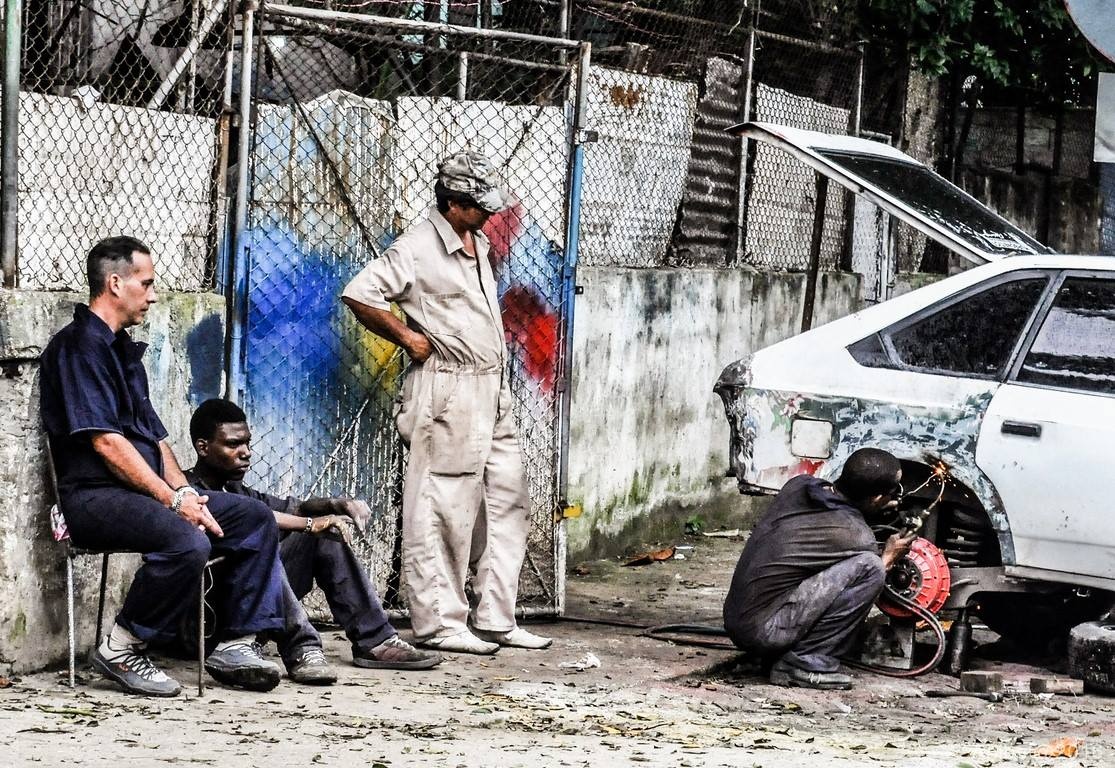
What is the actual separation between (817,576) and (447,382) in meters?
1.62

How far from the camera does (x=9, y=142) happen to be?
6.13 metres

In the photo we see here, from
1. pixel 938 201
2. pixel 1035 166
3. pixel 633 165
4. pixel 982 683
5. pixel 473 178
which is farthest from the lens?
pixel 1035 166

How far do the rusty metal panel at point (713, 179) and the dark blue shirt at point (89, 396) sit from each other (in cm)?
487

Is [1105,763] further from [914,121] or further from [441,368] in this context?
[914,121]

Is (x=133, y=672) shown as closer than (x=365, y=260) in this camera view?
Yes

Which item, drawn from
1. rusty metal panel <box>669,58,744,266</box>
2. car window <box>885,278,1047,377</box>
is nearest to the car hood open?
car window <box>885,278,1047,377</box>

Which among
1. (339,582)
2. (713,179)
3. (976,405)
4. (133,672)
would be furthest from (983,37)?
(133,672)

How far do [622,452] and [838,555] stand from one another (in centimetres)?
314

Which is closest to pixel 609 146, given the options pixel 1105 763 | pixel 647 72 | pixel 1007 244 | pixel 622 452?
pixel 647 72

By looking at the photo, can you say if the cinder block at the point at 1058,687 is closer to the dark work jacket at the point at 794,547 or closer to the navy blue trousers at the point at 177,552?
the dark work jacket at the point at 794,547

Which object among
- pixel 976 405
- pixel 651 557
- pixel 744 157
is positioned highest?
pixel 744 157

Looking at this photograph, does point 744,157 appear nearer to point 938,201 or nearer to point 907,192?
point 938,201

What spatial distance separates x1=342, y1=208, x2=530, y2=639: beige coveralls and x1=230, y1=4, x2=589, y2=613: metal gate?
0.42 m

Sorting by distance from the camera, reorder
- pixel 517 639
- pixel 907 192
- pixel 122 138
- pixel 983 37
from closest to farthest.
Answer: pixel 122 138, pixel 517 639, pixel 907 192, pixel 983 37
